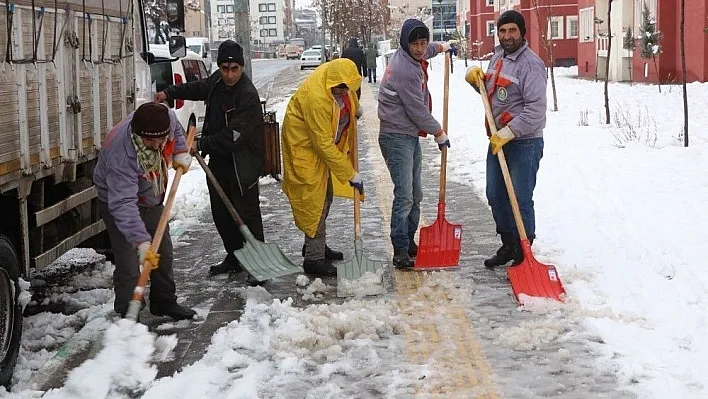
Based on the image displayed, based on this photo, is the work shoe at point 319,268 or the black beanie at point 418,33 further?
the work shoe at point 319,268

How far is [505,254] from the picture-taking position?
7578mm

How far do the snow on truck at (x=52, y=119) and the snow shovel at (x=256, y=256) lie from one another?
904 mm

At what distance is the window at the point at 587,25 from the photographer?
128 feet

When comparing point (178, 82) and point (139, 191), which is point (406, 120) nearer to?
point (139, 191)

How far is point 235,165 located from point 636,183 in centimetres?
533

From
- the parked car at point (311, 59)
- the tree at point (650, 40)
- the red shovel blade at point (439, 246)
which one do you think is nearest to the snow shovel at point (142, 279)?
the red shovel blade at point (439, 246)

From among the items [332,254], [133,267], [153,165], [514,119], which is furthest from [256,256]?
[514,119]

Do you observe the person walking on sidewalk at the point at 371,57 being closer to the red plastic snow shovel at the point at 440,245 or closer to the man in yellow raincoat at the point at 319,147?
the red plastic snow shovel at the point at 440,245

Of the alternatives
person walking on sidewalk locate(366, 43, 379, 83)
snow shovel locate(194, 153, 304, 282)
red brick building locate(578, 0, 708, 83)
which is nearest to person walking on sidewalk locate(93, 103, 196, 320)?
snow shovel locate(194, 153, 304, 282)

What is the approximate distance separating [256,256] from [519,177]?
81.9 inches

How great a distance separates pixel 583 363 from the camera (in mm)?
5258

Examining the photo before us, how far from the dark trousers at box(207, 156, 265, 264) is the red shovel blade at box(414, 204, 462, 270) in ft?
4.23

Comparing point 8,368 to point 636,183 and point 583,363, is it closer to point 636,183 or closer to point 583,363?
point 583,363

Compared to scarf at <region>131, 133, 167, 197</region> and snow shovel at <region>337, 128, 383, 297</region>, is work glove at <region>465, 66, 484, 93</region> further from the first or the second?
scarf at <region>131, 133, 167, 197</region>
